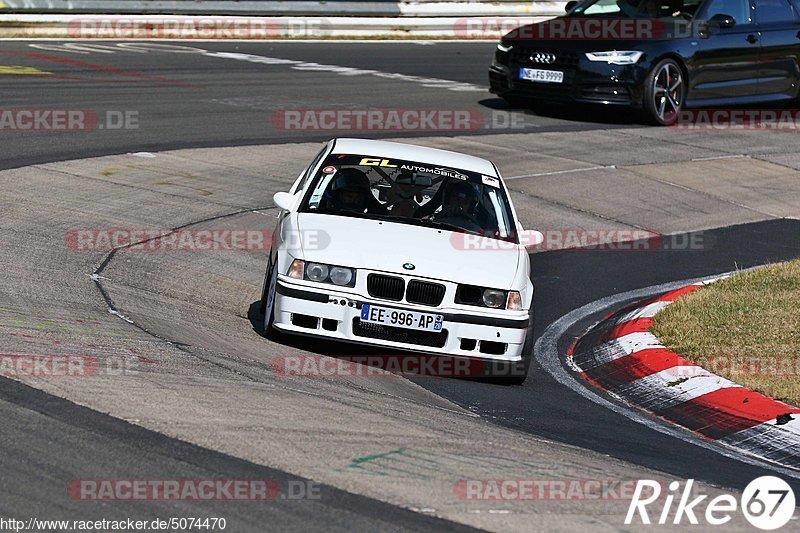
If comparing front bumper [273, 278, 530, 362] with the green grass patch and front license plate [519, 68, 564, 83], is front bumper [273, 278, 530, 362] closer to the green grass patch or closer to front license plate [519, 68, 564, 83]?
the green grass patch

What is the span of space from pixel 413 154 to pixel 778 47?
1110 cm

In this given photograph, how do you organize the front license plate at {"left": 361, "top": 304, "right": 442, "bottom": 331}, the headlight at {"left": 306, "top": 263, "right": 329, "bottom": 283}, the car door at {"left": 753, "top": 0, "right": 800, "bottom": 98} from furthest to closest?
the car door at {"left": 753, "top": 0, "right": 800, "bottom": 98} < the headlight at {"left": 306, "top": 263, "right": 329, "bottom": 283} < the front license plate at {"left": 361, "top": 304, "right": 442, "bottom": 331}

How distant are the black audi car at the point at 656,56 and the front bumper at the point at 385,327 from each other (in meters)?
9.82

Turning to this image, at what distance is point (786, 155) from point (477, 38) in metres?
12.1

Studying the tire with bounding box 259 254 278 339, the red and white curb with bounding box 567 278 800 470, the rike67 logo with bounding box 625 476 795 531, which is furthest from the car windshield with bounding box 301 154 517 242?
the rike67 logo with bounding box 625 476 795 531

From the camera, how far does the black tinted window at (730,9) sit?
18578 millimetres

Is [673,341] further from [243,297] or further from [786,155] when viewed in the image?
[786,155]

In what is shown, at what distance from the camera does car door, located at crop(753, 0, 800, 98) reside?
1905 cm

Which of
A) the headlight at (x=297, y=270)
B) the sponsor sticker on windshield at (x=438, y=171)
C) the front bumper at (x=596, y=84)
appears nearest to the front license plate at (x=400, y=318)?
the headlight at (x=297, y=270)

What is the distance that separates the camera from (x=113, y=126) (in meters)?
15.8

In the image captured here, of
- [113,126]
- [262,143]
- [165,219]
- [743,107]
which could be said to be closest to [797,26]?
[743,107]

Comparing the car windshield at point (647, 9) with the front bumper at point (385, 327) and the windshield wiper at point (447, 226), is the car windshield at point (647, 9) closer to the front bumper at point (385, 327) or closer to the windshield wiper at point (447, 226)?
the windshield wiper at point (447, 226)

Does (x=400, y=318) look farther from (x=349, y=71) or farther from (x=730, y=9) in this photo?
(x=349, y=71)

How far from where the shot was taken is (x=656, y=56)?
57.9 feet
